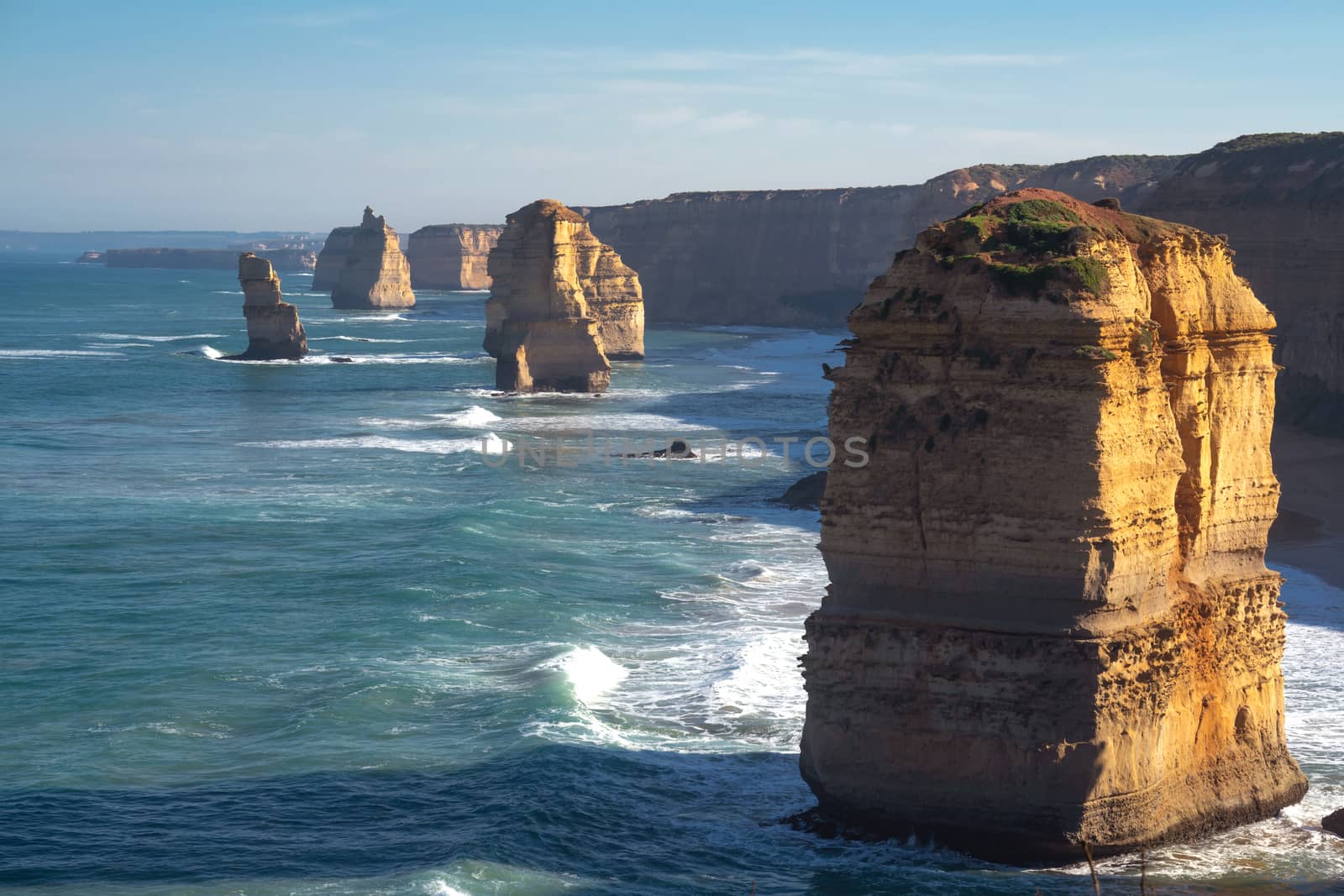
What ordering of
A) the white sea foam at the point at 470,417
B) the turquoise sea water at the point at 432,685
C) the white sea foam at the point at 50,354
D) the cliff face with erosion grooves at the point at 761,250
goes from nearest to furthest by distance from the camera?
the turquoise sea water at the point at 432,685
the white sea foam at the point at 470,417
the white sea foam at the point at 50,354
the cliff face with erosion grooves at the point at 761,250

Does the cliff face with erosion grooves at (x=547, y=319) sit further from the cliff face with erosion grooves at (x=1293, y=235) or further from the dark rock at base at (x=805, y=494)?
the dark rock at base at (x=805, y=494)

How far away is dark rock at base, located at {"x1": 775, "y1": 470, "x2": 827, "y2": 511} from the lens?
4153 centimetres

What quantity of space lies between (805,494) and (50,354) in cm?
7004

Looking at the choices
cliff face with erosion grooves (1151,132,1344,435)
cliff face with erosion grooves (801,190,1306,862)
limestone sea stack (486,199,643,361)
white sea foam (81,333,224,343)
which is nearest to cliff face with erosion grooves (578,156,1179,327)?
limestone sea stack (486,199,643,361)

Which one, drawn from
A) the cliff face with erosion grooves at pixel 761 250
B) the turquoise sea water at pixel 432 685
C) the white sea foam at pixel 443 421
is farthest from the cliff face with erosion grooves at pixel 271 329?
the cliff face with erosion grooves at pixel 761 250

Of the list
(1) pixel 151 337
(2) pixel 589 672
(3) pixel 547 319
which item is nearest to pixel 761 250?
(1) pixel 151 337

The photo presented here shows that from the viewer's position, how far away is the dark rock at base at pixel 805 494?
4153 centimetres

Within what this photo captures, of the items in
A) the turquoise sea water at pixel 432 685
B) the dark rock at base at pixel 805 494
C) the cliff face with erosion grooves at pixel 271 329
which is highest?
the cliff face with erosion grooves at pixel 271 329

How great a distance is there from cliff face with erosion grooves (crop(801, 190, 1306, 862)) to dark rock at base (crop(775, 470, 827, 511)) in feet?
77.3

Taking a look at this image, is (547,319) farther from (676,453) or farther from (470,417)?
(676,453)

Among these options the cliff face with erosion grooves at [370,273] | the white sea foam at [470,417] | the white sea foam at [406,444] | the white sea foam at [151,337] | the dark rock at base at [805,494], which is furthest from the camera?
the cliff face with erosion grooves at [370,273]

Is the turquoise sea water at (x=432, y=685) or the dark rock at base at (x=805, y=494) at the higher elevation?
the dark rock at base at (x=805, y=494)

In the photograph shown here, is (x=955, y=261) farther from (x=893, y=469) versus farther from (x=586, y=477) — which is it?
(x=586, y=477)

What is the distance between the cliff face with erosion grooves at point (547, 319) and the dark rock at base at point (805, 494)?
109ft
